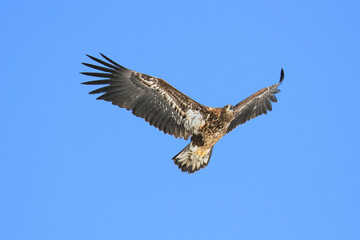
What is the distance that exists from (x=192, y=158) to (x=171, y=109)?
114 centimetres

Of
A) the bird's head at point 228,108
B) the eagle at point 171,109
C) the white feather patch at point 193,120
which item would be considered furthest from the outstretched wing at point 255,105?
the white feather patch at point 193,120

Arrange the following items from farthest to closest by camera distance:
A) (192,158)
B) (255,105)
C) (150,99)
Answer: (255,105) → (192,158) → (150,99)

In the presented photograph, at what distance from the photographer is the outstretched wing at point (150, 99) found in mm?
8797

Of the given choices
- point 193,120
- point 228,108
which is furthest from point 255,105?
point 193,120

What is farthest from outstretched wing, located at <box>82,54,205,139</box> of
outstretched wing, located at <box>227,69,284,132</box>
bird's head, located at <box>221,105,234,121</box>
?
outstretched wing, located at <box>227,69,284,132</box>

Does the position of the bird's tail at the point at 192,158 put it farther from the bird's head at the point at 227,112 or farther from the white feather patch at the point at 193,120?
the bird's head at the point at 227,112

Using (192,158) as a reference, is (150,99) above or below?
above

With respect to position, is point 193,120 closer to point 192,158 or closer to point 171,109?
point 171,109

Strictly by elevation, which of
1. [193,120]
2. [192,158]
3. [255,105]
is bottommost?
[192,158]

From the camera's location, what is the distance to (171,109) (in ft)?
30.7

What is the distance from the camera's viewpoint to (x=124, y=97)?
897 centimetres

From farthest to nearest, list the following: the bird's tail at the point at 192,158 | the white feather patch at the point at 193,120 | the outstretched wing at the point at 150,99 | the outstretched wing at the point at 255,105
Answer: the outstretched wing at the point at 255,105 → the bird's tail at the point at 192,158 → the white feather patch at the point at 193,120 → the outstretched wing at the point at 150,99

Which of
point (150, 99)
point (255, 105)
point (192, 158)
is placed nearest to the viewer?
point (150, 99)

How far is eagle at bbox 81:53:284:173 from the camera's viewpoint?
8.83 metres
